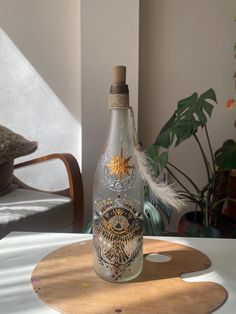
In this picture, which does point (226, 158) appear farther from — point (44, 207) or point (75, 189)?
point (44, 207)

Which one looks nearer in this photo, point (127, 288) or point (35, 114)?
point (127, 288)

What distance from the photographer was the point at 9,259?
72cm

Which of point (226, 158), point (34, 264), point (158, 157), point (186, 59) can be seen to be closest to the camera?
point (34, 264)

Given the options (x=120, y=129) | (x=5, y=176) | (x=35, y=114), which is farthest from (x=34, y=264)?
(x=35, y=114)

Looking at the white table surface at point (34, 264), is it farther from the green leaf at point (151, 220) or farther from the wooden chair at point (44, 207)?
the wooden chair at point (44, 207)

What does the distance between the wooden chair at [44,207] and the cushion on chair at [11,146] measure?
0.10 metres

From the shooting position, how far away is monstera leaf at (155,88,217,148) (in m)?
1.40

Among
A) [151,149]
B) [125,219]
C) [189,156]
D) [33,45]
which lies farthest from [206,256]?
[33,45]

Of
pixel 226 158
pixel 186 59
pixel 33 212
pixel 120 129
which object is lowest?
pixel 33 212

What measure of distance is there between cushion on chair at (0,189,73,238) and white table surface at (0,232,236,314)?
1.74ft

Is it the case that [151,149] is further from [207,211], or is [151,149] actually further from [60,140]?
[60,140]

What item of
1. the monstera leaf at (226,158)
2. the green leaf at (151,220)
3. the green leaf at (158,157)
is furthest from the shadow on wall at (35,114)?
the green leaf at (151,220)

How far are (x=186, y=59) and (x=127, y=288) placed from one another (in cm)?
171

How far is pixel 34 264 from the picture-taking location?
701 millimetres
